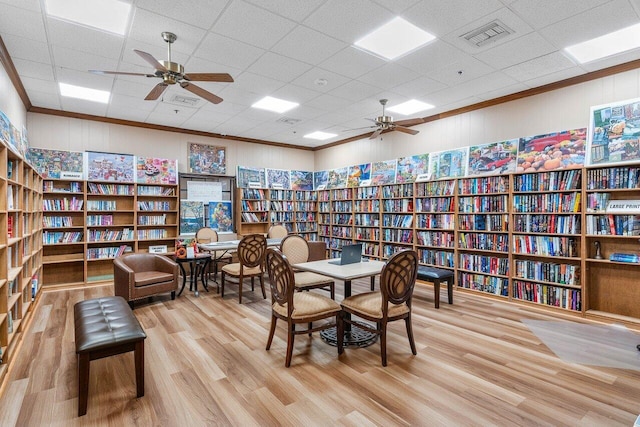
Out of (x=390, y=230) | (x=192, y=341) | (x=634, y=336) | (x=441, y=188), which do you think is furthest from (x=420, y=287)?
(x=192, y=341)

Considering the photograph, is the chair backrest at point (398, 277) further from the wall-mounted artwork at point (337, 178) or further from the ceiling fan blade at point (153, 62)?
the wall-mounted artwork at point (337, 178)

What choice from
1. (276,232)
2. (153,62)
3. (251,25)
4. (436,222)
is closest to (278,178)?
(276,232)

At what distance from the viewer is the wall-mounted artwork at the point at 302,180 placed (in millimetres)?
8562

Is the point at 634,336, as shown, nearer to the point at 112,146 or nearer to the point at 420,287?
the point at 420,287

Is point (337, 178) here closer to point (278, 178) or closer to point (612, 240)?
point (278, 178)

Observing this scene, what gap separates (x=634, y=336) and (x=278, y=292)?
3.91 m

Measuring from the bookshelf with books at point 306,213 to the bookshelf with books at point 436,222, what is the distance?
323 centimetres

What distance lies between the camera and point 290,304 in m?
2.91

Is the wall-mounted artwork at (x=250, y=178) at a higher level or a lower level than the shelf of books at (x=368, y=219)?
higher

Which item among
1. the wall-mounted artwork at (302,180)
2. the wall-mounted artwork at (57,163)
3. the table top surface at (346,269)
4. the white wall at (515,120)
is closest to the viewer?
the table top surface at (346,269)

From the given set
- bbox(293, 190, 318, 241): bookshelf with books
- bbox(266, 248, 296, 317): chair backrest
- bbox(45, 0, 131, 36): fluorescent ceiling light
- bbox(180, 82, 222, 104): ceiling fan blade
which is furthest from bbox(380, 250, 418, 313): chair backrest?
bbox(293, 190, 318, 241): bookshelf with books

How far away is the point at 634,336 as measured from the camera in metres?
3.56

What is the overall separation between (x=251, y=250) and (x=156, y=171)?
9.93 ft

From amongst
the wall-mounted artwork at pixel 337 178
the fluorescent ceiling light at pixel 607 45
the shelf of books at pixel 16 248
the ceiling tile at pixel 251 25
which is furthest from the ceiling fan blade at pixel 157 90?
the wall-mounted artwork at pixel 337 178
